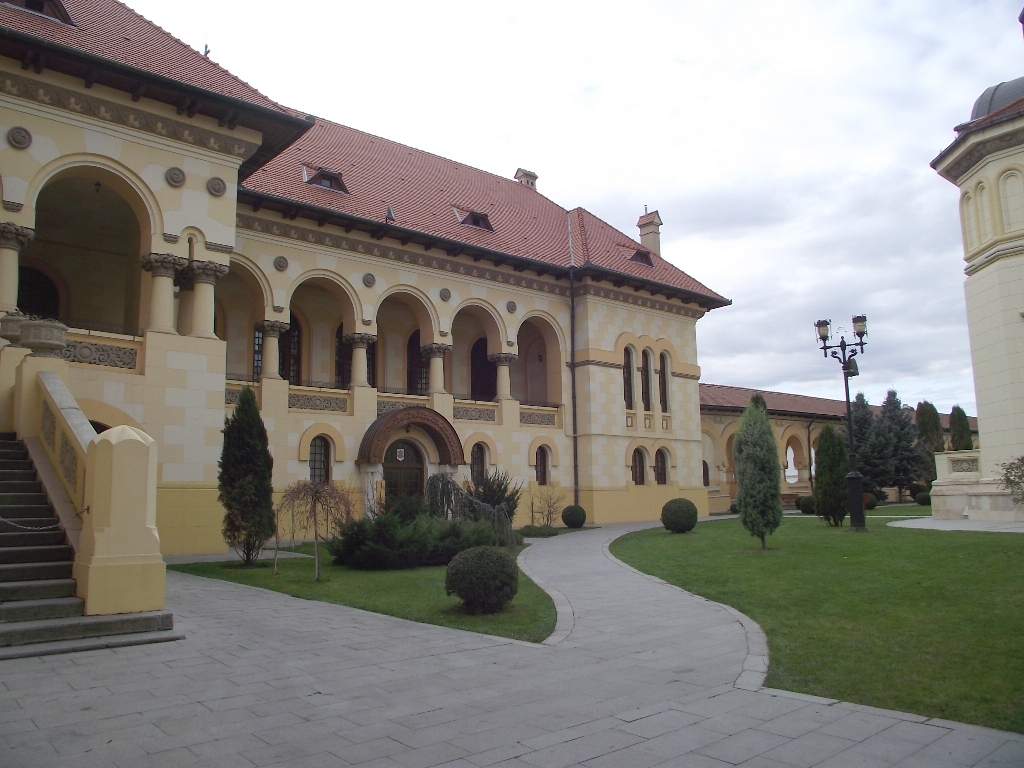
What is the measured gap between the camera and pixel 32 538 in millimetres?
8953

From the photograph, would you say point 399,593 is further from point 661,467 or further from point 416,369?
point 661,467

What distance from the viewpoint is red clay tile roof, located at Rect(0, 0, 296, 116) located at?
15516mm

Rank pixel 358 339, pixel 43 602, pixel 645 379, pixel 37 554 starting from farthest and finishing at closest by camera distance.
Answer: pixel 645 379 < pixel 358 339 < pixel 37 554 < pixel 43 602

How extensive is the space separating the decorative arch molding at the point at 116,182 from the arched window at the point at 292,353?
7.46 metres

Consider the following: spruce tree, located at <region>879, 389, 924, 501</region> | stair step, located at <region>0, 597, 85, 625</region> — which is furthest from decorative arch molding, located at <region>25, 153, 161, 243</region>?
spruce tree, located at <region>879, 389, 924, 501</region>

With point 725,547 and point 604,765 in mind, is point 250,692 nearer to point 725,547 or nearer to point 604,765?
point 604,765

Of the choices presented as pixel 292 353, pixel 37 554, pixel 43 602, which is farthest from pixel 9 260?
pixel 292 353

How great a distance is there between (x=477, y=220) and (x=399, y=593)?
1814cm

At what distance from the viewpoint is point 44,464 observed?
10391 mm

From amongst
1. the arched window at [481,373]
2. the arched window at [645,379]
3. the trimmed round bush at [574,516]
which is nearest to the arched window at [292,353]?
the arched window at [481,373]

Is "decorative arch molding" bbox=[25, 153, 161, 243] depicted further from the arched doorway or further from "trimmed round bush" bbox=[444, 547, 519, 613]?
"trimmed round bush" bbox=[444, 547, 519, 613]

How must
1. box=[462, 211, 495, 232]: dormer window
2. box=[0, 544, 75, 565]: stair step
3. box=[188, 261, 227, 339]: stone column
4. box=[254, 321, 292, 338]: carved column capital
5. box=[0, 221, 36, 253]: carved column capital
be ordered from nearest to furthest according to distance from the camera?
box=[0, 544, 75, 565]: stair step → box=[0, 221, 36, 253]: carved column capital → box=[188, 261, 227, 339]: stone column → box=[254, 321, 292, 338]: carved column capital → box=[462, 211, 495, 232]: dormer window

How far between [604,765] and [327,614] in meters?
6.23

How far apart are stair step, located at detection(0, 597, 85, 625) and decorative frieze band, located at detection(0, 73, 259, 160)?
1165 cm
